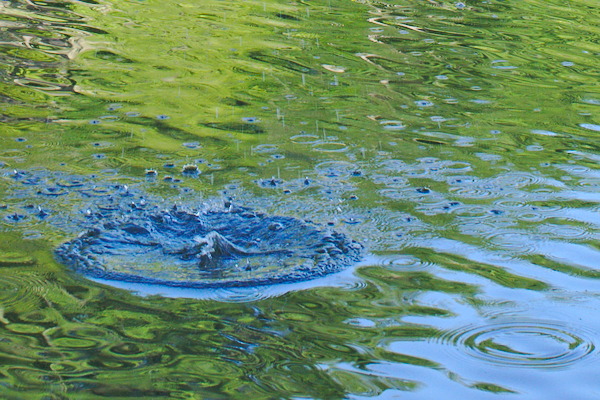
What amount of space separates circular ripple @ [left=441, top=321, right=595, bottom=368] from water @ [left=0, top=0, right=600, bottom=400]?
1 cm

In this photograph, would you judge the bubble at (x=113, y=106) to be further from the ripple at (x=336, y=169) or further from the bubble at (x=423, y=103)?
the bubble at (x=423, y=103)

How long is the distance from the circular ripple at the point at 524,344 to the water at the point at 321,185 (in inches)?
0.4

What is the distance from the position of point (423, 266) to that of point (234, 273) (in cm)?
104

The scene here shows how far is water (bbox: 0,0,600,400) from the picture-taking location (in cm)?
371

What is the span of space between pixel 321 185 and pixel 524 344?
7.15 ft

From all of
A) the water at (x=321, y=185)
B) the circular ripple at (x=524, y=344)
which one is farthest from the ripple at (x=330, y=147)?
the circular ripple at (x=524, y=344)

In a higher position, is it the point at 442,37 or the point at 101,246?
the point at 442,37

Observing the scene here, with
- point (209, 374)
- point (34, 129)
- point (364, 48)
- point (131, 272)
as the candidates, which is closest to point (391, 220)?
point (131, 272)

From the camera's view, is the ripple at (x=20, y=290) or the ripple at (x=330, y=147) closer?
the ripple at (x=20, y=290)

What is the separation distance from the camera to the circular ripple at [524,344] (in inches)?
150

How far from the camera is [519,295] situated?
4469 millimetres

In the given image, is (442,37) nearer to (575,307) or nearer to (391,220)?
(391,220)

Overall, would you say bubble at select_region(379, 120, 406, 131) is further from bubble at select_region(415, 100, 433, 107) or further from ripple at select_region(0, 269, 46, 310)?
ripple at select_region(0, 269, 46, 310)

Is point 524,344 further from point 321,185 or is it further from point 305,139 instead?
point 305,139
